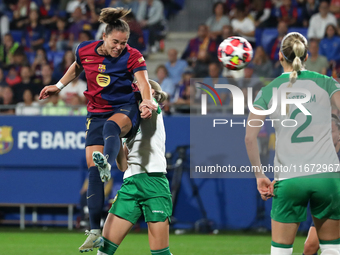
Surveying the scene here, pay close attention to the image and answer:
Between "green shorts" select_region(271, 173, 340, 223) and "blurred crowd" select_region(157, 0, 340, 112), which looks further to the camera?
"blurred crowd" select_region(157, 0, 340, 112)

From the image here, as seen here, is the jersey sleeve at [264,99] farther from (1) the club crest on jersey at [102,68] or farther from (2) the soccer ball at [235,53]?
(2) the soccer ball at [235,53]

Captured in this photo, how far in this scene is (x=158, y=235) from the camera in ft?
15.1

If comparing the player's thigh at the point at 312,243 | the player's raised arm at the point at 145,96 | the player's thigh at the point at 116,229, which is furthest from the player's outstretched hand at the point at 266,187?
the player's thigh at the point at 312,243

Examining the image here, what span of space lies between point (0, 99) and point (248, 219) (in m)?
5.73

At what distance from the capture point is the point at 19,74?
42.8 feet

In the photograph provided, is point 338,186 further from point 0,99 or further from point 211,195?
point 0,99

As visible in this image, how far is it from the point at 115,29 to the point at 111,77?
0.43 meters

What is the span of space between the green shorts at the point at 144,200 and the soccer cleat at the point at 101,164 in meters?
0.35

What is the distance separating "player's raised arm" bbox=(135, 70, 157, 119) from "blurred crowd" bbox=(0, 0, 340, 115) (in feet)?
17.9

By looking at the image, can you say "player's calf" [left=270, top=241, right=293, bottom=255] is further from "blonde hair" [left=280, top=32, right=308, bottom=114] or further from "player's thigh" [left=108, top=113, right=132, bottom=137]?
"player's thigh" [left=108, top=113, right=132, bottom=137]

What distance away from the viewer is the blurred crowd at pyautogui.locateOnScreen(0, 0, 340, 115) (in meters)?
11.4

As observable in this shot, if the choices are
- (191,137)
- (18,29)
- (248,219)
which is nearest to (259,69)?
(191,137)

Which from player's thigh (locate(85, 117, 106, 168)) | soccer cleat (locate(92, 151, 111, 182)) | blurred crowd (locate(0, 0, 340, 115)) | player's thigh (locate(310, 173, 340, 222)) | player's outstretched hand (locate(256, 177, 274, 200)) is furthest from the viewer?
blurred crowd (locate(0, 0, 340, 115))

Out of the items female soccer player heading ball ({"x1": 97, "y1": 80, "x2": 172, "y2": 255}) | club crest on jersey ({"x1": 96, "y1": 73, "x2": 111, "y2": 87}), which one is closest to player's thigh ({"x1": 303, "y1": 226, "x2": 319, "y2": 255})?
female soccer player heading ball ({"x1": 97, "y1": 80, "x2": 172, "y2": 255})
